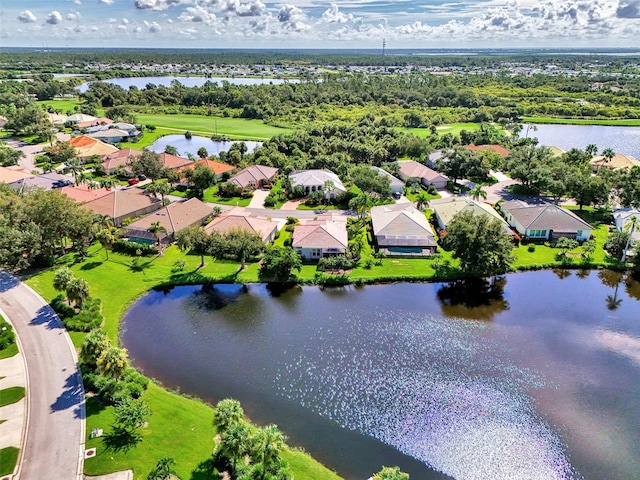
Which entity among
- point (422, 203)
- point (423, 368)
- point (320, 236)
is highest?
point (422, 203)

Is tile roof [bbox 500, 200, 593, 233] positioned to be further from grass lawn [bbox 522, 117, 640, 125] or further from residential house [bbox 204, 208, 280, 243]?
grass lawn [bbox 522, 117, 640, 125]

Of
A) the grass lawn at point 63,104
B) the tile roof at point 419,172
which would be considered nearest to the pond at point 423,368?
the tile roof at point 419,172

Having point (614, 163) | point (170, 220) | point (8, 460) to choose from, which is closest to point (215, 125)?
point (170, 220)

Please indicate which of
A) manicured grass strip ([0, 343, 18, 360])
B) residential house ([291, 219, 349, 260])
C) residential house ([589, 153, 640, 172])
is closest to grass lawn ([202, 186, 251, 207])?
residential house ([291, 219, 349, 260])

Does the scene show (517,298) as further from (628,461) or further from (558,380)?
(628,461)

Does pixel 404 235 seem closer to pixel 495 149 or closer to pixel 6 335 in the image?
pixel 6 335

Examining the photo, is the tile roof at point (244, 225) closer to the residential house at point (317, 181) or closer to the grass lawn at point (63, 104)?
the residential house at point (317, 181)
